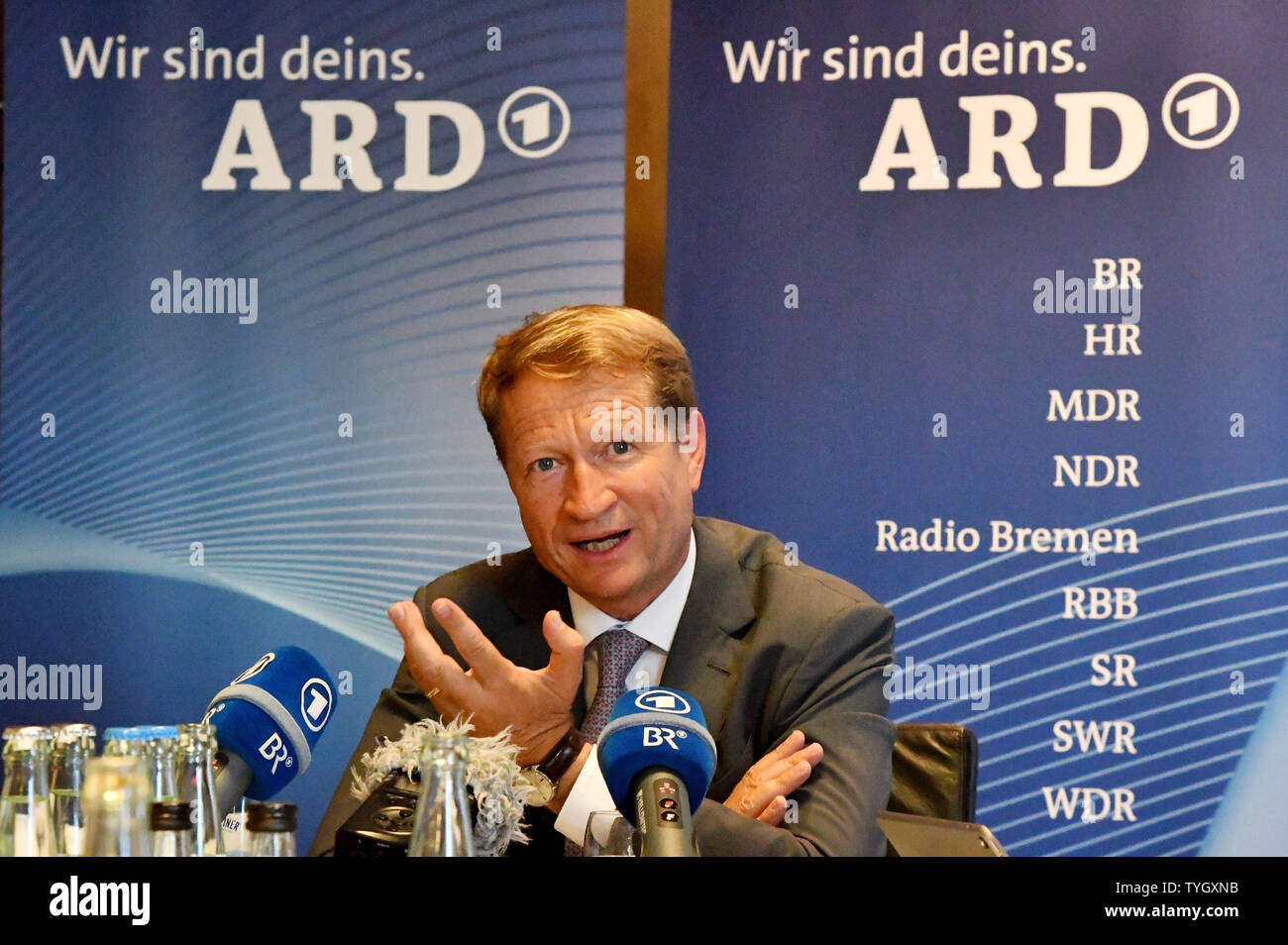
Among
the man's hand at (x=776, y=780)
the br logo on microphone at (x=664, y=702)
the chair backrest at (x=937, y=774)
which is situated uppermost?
the br logo on microphone at (x=664, y=702)

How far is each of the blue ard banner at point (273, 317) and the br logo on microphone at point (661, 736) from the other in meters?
2.42

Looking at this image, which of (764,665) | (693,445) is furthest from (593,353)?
(764,665)

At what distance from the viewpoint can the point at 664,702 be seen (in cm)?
147

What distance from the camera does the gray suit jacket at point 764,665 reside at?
2.30 meters

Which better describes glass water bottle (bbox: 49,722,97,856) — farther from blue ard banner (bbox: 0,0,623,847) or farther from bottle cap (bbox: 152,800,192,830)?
blue ard banner (bbox: 0,0,623,847)

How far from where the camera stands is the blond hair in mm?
2783

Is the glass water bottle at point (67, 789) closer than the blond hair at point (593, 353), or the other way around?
the glass water bottle at point (67, 789)

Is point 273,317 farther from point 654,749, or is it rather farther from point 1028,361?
point 654,749

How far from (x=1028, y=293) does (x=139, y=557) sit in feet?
8.49

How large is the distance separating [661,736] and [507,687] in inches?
35.1

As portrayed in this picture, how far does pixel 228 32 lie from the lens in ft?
12.9

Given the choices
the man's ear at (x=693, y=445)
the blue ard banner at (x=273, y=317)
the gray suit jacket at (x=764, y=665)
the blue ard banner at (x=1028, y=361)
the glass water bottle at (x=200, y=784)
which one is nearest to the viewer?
the glass water bottle at (x=200, y=784)

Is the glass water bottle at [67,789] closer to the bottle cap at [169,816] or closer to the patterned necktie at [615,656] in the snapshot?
the bottle cap at [169,816]

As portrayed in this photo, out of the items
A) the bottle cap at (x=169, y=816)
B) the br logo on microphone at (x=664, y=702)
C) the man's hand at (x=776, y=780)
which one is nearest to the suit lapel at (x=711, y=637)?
the man's hand at (x=776, y=780)
